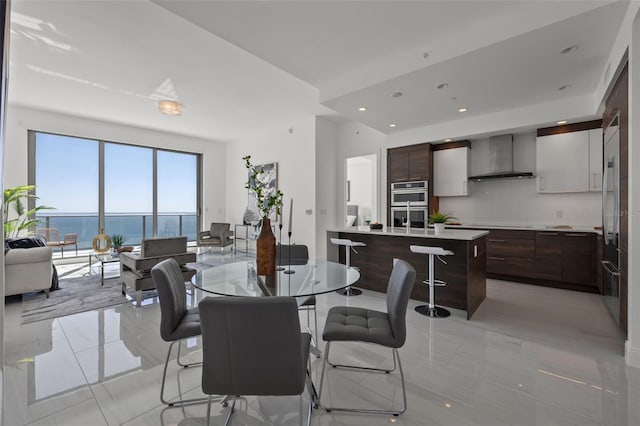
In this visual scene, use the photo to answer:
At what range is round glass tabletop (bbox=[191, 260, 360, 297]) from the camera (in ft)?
5.57

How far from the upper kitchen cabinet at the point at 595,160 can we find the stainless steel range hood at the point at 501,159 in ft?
2.60

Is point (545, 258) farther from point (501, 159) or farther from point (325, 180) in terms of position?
point (325, 180)

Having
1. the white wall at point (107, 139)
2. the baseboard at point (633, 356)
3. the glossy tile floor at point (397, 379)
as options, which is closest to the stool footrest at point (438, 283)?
the glossy tile floor at point (397, 379)

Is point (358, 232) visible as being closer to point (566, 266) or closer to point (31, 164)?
point (566, 266)

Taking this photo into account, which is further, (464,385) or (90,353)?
(90,353)

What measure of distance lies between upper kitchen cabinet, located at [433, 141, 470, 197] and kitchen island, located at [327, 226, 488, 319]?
175 centimetres

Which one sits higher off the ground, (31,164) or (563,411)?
(31,164)

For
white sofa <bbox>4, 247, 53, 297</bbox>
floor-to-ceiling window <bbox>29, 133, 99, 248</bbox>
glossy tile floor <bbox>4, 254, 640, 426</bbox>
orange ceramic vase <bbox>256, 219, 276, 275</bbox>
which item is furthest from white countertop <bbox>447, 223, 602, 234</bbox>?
floor-to-ceiling window <bbox>29, 133, 99, 248</bbox>

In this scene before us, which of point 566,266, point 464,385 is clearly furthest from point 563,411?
point 566,266

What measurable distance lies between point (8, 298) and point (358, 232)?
469cm

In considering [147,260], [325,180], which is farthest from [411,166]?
[147,260]

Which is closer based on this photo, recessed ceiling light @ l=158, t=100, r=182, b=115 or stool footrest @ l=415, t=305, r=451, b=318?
stool footrest @ l=415, t=305, r=451, b=318

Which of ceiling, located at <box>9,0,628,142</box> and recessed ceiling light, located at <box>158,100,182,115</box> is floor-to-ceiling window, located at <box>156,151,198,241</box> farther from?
recessed ceiling light, located at <box>158,100,182,115</box>

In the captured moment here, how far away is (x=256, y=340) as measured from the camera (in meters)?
1.16
